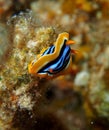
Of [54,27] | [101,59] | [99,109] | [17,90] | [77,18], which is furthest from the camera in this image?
[77,18]

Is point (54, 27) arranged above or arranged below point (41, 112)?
above

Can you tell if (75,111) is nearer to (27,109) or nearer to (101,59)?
(101,59)

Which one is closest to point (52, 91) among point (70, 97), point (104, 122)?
point (70, 97)

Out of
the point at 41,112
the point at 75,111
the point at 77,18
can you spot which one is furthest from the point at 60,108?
the point at 41,112

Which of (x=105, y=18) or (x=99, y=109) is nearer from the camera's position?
(x=99, y=109)

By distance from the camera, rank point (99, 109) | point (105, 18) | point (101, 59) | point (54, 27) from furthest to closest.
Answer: point (105, 18) → point (101, 59) → point (99, 109) → point (54, 27)

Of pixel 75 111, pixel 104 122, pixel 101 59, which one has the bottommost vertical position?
pixel 104 122
